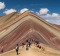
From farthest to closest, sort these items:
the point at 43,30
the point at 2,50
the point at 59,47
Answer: the point at 43,30 < the point at 59,47 < the point at 2,50

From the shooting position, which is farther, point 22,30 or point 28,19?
point 28,19

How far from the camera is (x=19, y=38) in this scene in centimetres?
9112

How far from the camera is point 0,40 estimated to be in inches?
3760

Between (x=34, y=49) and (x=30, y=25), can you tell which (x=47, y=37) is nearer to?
(x=30, y=25)

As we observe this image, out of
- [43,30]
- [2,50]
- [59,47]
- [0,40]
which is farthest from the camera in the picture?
[43,30]

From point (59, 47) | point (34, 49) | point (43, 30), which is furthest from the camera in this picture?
point (43, 30)

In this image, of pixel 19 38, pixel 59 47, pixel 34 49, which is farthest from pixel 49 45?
pixel 34 49

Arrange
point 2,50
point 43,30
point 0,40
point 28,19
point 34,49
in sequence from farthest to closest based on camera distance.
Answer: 1. point 28,19
2. point 43,30
3. point 0,40
4. point 2,50
5. point 34,49

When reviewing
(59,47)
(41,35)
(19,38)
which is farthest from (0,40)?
(59,47)

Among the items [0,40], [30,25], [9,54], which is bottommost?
[9,54]

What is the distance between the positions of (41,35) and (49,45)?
28.0 feet

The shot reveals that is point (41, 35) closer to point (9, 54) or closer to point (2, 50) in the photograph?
point (2, 50)

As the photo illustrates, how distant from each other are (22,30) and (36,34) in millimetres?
9436

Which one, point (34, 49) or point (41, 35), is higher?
point (41, 35)
